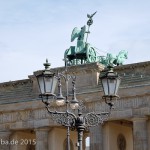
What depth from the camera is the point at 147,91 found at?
31.1 meters

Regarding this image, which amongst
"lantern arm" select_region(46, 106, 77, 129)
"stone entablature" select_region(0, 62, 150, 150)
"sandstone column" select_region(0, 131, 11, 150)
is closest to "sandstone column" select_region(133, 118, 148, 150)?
"stone entablature" select_region(0, 62, 150, 150)

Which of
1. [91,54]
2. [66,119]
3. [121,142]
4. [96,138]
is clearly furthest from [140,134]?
[66,119]

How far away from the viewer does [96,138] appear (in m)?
33.1

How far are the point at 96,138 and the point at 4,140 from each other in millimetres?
7497

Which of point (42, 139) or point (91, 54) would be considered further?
point (91, 54)

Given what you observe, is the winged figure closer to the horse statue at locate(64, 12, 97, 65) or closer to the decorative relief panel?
the horse statue at locate(64, 12, 97, 65)

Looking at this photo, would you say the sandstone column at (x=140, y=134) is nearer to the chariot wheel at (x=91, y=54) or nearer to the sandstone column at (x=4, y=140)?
the chariot wheel at (x=91, y=54)

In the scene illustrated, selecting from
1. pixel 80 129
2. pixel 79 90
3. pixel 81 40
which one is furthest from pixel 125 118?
pixel 80 129

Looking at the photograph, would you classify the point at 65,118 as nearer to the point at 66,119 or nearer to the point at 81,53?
the point at 66,119

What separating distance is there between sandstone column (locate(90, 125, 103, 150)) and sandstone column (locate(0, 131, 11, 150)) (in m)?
6.83

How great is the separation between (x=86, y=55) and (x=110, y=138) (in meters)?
5.65

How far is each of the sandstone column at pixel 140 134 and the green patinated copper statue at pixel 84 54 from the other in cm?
540

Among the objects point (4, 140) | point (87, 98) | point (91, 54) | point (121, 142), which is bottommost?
point (121, 142)

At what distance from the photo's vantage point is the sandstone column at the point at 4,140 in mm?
37062
